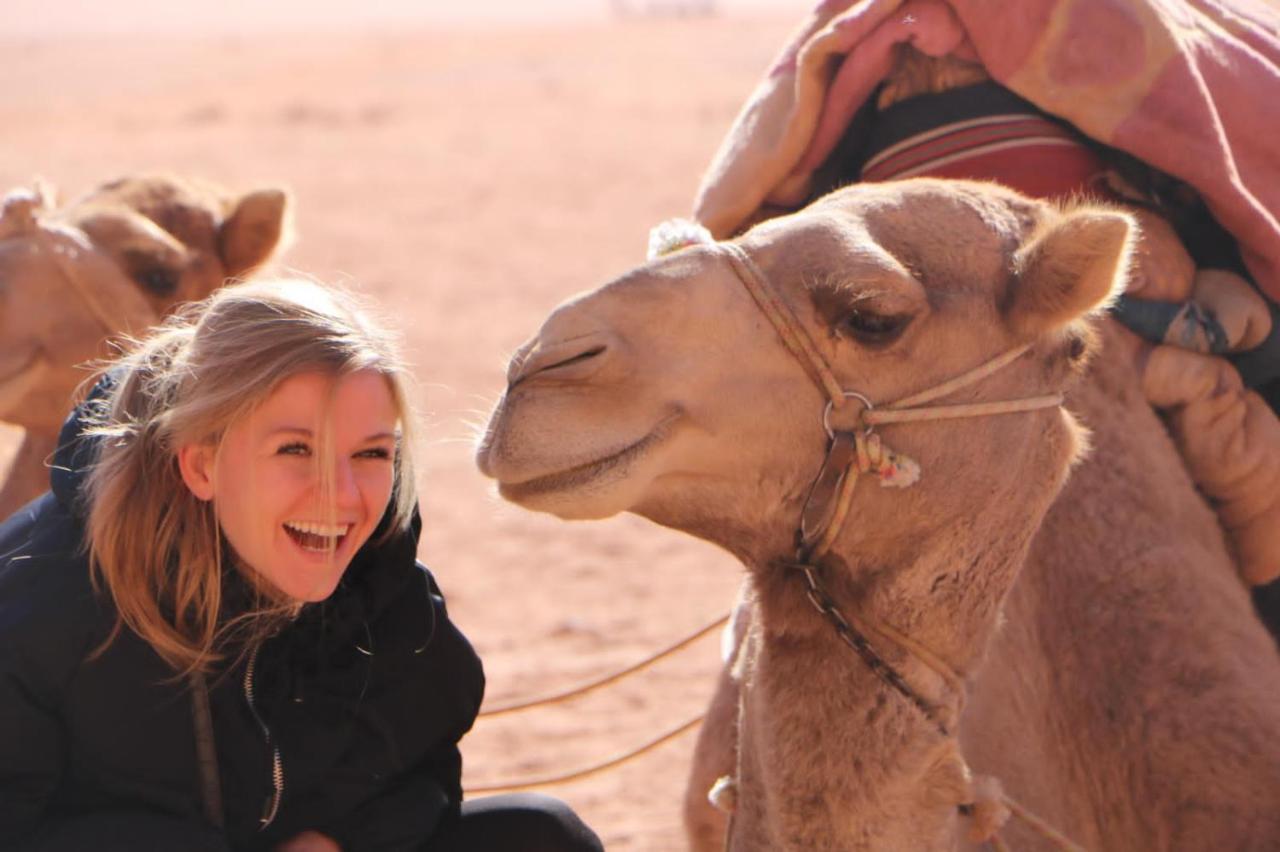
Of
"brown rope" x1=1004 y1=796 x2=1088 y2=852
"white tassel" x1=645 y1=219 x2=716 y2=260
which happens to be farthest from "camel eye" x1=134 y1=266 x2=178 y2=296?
"brown rope" x1=1004 y1=796 x2=1088 y2=852

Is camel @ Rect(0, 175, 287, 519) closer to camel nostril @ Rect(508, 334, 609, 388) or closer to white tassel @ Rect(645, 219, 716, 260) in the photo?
white tassel @ Rect(645, 219, 716, 260)

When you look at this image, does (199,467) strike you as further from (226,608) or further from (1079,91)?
(1079,91)

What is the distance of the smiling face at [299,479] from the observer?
9.13ft

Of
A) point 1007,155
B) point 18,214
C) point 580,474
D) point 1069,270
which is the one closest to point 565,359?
point 580,474

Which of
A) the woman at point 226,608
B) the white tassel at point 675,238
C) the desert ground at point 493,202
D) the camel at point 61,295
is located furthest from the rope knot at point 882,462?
the camel at point 61,295

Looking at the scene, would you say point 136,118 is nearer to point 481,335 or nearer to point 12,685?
point 481,335

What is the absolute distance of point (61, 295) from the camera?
3967 millimetres

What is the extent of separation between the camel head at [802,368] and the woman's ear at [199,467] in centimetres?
55

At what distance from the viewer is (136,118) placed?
83.0 ft

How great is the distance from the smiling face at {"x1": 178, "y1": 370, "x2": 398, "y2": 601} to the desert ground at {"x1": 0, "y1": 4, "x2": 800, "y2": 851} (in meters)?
0.22

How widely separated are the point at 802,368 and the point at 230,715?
1.10 meters

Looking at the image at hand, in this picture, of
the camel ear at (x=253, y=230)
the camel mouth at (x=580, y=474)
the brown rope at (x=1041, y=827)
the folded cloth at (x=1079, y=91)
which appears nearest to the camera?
the camel mouth at (x=580, y=474)

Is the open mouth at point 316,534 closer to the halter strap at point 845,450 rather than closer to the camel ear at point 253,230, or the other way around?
the halter strap at point 845,450

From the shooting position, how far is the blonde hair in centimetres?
274
